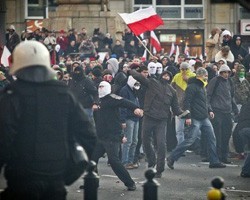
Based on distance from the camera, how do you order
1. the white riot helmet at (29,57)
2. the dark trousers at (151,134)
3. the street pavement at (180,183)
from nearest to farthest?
1. the white riot helmet at (29,57)
2. the street pavement at (180,183)
3. the dark trousers at (151,134)

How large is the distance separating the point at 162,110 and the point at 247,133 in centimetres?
139

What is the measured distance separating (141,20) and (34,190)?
2035 cm

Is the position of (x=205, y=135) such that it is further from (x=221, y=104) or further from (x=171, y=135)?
(x=171, y=135)

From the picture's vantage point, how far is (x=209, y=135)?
65.4 ft

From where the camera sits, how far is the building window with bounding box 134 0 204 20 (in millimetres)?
53125

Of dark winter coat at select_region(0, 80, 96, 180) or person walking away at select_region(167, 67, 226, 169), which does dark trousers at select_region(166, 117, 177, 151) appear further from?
dark winter coat at select_region(0, 80, 96, 180)

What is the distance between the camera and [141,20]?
1125 inches

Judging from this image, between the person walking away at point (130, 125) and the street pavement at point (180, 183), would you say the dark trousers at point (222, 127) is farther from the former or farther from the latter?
the person walking away at point (130, 125)

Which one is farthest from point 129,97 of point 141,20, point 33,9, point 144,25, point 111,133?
point 33,9

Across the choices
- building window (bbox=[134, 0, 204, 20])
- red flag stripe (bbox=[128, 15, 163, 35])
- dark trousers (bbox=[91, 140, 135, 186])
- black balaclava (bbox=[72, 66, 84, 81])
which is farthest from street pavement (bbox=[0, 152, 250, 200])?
building window (bbox=[134, 0, 204, 20])

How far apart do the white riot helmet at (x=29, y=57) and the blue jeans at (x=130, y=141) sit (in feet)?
34.8

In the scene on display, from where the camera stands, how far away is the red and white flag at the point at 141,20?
1108 inches

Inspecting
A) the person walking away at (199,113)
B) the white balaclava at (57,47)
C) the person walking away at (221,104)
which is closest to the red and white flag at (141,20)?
the white balaclava at (57,47)

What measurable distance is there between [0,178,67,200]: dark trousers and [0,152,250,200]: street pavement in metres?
6.39
